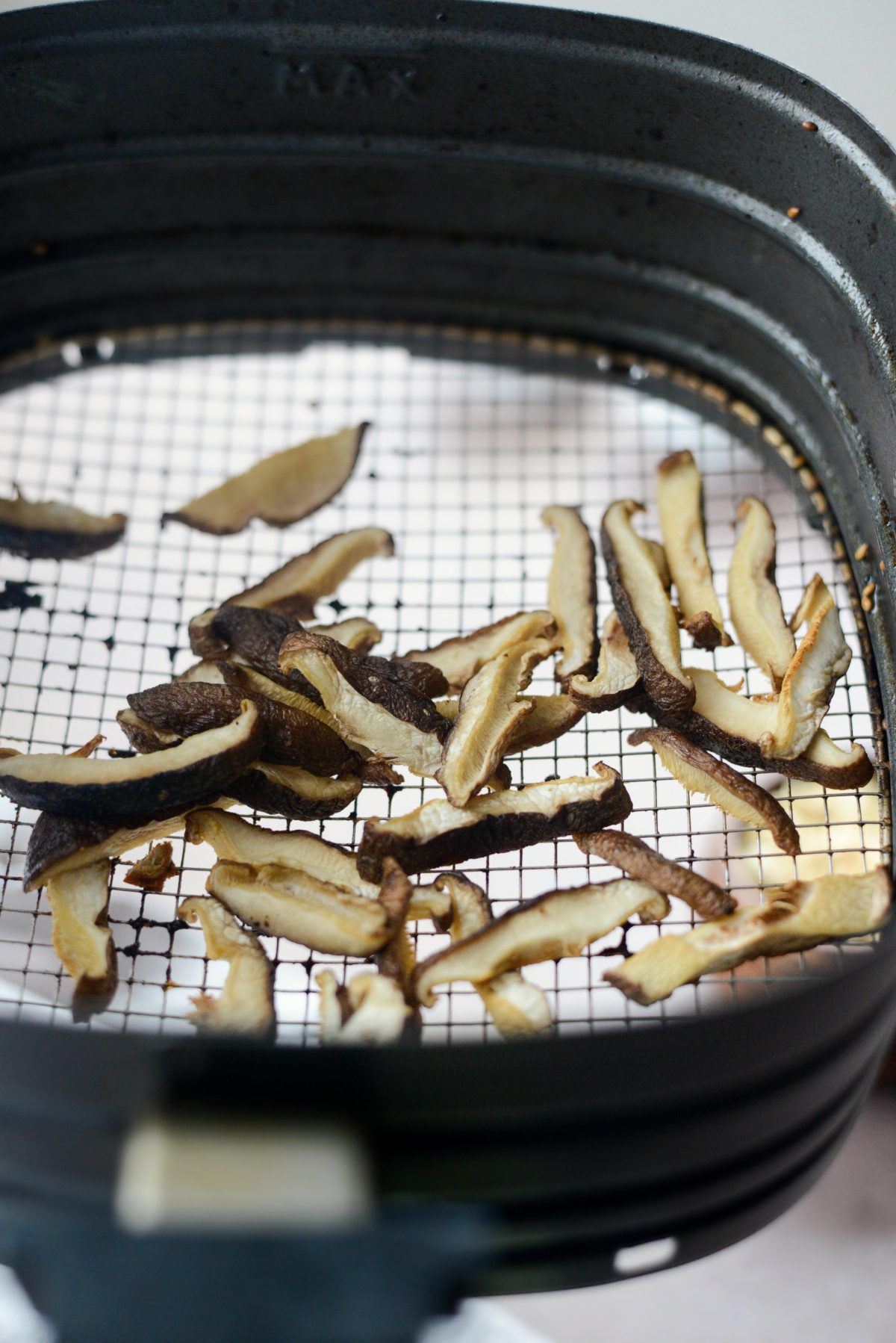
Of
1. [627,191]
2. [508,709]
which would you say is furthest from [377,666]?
[627,191]

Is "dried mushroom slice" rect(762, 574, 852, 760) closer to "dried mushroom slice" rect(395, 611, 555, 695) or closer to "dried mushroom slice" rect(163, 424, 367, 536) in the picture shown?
"dried mushroom slice" rect(395, 611, 555, 695)

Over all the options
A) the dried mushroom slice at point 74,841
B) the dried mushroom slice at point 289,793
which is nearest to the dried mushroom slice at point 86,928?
the dried mushroom slice at point 74,841

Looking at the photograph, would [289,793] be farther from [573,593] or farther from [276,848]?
[573,593]

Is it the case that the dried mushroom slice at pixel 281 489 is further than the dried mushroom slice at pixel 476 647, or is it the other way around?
the dried mushroom slice at pixel 281 489

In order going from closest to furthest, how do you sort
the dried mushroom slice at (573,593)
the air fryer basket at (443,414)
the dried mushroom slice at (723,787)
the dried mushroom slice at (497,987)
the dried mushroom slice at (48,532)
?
the air fryer basket at (443,414), the dried mushroom slice at (497,987), the dried mushroom slice at (723,787), the dried mushroom slice at (573,593), the dried mushroom slice at (48,532)

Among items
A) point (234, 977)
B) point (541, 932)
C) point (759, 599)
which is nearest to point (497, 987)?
point (541, 932)

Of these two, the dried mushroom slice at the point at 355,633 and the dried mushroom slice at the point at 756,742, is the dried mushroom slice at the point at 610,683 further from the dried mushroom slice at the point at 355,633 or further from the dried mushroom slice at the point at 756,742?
the dried mushroom slice at the point at 355,633
